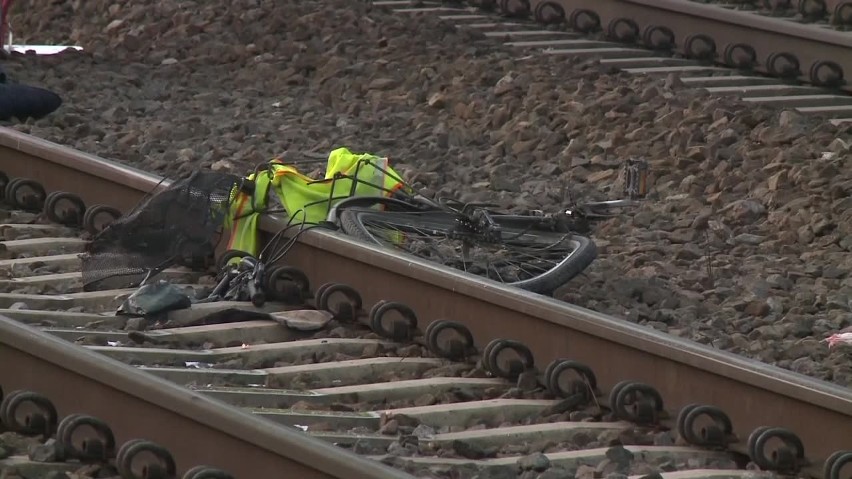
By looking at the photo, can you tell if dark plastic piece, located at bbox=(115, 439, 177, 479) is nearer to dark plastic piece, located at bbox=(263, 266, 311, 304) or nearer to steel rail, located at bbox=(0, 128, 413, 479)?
steel rail, located at bbox=(0, 128, 413, 479)

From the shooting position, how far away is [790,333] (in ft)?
21.0

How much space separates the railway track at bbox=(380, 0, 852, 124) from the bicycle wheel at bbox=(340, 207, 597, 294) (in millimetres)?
3137

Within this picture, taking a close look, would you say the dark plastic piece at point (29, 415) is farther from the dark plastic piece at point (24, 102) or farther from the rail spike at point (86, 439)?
the dark plastic piece at point (24, 102)

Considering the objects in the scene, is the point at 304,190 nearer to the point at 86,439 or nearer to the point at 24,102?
the point at 86,439

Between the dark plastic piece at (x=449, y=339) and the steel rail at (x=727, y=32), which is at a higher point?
the steel rail at (x=727, y=32)

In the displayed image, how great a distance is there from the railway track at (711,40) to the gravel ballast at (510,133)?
0.32 m

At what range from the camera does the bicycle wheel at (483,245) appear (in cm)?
682

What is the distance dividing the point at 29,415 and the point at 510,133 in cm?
517

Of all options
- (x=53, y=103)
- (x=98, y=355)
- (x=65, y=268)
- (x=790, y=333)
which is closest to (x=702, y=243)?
(x=790, y=333)

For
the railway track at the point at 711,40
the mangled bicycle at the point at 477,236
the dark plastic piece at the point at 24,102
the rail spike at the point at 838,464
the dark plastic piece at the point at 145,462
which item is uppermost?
the railway track at the point at 711,40

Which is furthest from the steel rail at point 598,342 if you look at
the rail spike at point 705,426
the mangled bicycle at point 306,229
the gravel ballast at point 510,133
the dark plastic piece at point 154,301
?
the gravel ballast at point 510,133

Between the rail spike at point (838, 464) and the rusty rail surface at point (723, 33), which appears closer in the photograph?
the rail spike at point (838, 464)

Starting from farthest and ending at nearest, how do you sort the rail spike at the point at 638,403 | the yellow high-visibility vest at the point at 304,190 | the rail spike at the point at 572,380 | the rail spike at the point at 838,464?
1. the yellow high-visibility vest at the point at 304,190
2. the rail spike at the point at 572,380
3. the rail spike at the point at 638,403
4. the rail spike at the point at 838,464

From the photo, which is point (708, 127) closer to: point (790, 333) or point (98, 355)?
point (790, 333)
